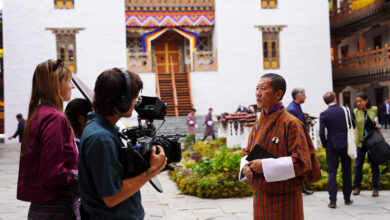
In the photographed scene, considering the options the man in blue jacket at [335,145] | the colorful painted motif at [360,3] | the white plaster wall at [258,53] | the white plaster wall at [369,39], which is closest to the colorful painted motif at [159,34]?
the white plaster wall at [258,53]

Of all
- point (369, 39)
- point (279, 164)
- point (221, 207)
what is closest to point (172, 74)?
point (369, 39)

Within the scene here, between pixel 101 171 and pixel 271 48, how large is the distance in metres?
23.7

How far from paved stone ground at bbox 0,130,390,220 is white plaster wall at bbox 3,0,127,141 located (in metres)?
16.2

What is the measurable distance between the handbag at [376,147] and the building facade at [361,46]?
16931mm

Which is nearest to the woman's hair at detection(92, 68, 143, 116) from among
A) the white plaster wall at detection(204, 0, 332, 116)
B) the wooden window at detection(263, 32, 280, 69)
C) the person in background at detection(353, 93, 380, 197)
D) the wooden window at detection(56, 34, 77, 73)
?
the person in background at detection(353, 93, 380, 197)

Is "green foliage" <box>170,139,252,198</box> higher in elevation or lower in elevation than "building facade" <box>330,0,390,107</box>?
lower

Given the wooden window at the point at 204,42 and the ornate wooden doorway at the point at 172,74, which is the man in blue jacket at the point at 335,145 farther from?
the wooden window at the point at 204,42

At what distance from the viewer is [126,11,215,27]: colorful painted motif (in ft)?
79.2

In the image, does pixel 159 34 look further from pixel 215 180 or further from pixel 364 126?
pixel 364 126

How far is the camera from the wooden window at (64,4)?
22.8 m

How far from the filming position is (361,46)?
26.9 m

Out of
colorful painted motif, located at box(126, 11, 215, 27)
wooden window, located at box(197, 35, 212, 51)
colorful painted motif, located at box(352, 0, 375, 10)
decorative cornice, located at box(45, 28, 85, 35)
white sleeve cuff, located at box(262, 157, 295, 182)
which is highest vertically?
colorful painted motif, located at box(352, 0, 375, 10)

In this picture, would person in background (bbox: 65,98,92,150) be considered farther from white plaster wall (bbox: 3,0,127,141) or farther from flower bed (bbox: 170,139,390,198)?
white plaster wall (bbox: 3,0,127,141)

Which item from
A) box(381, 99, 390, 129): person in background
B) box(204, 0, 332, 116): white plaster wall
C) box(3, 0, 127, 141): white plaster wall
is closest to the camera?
box(381, 99, 390, 129): person in background
